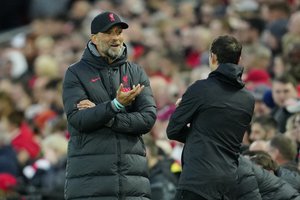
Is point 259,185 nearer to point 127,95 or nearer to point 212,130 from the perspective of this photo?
point 212,130

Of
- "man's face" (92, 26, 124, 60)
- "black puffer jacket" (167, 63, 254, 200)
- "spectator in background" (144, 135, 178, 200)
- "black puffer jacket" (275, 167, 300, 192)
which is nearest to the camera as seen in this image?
"black puffer jacket" (167, 63, 254, 200)

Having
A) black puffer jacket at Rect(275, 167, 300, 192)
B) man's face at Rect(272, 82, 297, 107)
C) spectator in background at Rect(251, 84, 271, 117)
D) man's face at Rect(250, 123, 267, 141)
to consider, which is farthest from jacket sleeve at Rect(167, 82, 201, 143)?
spectator in background at Rect(251, 84, 271, 117)

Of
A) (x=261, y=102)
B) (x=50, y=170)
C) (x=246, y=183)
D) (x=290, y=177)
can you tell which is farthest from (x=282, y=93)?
(x=246, y=183)

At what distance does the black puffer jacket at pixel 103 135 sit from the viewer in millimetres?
9299

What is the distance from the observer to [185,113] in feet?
29.8

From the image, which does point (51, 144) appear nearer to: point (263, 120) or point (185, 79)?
point (185, 79)

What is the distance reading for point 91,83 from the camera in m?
9.46

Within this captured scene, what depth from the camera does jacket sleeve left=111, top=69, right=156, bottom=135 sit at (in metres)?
9.31

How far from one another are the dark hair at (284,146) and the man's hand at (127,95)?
207 centimetres

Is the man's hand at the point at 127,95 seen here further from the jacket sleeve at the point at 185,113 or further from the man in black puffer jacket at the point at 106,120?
the jacket sleeve at the point at 185,113

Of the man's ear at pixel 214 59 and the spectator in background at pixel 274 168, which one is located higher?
the man's ear at pixel 214 59

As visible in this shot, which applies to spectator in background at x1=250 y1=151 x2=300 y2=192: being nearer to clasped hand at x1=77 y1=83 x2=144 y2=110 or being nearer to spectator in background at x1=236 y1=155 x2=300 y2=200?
spectator in background at x1=236 y1=155 x2=300 y2=200

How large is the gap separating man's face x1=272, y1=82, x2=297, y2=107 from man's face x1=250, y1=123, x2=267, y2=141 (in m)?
0.82

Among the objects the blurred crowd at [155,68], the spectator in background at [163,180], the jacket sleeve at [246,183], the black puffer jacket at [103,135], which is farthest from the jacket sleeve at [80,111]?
the spectator in background at [163,180]
